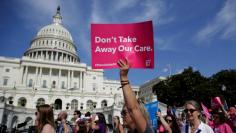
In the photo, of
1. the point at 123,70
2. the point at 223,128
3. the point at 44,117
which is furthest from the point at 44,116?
the point at 223,128

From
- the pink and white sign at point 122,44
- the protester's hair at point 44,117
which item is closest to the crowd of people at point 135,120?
the protester's hair at point 44,117

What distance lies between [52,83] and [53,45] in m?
22.3

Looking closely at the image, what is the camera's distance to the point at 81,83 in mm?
90938

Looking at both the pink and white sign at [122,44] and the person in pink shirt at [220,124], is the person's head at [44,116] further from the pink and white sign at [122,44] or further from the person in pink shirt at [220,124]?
the person in pink shirt at [220,124]

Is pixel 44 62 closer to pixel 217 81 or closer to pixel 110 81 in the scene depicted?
pixel 110 81

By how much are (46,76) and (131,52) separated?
288ft

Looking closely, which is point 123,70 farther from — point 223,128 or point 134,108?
point 223,128

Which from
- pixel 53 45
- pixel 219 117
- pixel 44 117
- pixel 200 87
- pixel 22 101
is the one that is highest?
pixel 53 45

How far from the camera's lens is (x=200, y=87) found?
49.1m

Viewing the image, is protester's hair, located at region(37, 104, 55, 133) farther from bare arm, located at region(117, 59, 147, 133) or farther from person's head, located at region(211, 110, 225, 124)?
person's head, located at region(211, 110, 225, 124)

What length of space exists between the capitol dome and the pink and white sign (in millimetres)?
99455

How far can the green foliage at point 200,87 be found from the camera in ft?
162

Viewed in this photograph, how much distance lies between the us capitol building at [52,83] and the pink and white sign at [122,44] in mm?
34096

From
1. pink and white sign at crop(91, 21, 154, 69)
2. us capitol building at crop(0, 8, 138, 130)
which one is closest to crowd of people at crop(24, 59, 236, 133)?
pink and white sign at crop(91, 21, 154, 69)
